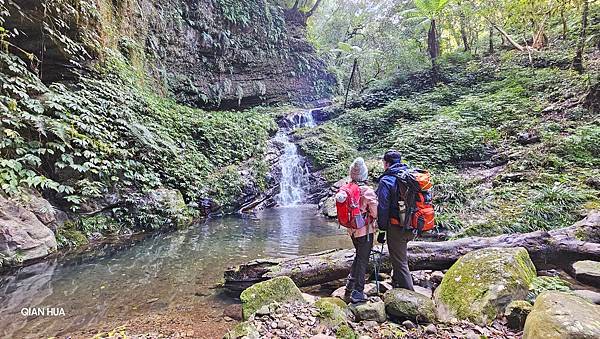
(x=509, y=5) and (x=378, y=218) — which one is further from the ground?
(x=509, y=5)

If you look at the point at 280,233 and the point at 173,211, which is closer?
the point at 280,233

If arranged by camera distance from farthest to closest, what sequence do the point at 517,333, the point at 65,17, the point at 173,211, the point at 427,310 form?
1. the point at 173,211
2. the point at 65,17
3. the point at 427,310
4. the point at 517,333

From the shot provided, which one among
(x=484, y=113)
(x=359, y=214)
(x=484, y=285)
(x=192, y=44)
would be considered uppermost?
(x=192, y=44)

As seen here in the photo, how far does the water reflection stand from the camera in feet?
Answer: 12.5

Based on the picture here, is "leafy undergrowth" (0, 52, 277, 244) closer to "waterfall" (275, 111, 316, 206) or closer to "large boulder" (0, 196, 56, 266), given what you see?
"large boulder" (0, 196, 56, 266)

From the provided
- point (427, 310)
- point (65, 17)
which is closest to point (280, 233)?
point (427, 310)

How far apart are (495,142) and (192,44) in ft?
47.9

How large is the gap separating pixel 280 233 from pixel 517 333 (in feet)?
19.9

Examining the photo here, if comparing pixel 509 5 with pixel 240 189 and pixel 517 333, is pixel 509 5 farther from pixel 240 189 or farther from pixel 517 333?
pixel 517 333

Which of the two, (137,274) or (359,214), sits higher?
(359,214)

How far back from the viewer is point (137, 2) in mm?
12984

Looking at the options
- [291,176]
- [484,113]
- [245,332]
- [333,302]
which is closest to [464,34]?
[484,113]

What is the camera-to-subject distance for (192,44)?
16344mm

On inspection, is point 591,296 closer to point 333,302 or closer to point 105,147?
point 333,302
